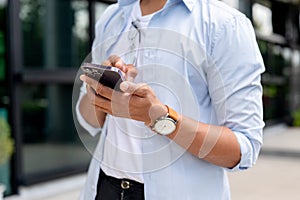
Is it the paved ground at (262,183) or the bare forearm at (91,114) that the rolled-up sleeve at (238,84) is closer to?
the bare forearm at (91,114)

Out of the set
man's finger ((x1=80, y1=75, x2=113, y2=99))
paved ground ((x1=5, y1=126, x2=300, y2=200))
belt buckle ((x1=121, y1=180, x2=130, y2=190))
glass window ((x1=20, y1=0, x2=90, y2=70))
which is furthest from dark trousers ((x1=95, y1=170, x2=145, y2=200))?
glass window ((x1=20, y1=0, x2=90, y2=70))

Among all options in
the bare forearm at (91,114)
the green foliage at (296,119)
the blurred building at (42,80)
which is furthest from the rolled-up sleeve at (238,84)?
the green foliage at (296,119)

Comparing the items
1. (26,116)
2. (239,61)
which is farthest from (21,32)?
(239,61)

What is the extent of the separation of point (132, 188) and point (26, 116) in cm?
344

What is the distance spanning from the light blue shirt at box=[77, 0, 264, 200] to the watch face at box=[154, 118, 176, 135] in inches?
2.8

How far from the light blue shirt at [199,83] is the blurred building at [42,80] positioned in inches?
126

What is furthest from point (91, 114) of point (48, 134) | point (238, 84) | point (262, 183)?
point (262, 183)

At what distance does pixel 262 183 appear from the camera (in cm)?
506

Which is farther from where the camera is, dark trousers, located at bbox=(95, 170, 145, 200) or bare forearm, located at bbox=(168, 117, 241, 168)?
dark trousers, located at bbox=(95, 170, 145, 200)

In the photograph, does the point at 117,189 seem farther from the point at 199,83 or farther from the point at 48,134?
the point at 48,134

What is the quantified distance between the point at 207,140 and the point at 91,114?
38 cm

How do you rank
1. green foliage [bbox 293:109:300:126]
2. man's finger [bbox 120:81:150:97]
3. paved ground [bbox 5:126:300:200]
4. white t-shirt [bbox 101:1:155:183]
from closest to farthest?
man's finger [bbox 120:81:150:97], white t-shirt [bbox 101:1:155:183], paved ground [bbox 5:126:300:200], green foliage [bbox 293:109:300:126]

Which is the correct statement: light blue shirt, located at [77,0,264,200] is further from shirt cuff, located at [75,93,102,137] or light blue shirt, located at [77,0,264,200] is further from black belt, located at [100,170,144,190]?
shirt cuff, located at [75,93,102,137]

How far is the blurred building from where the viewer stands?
159 inches
